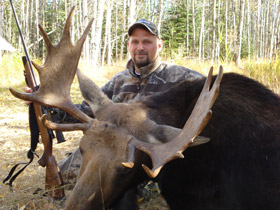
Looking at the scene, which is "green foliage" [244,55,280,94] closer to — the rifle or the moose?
the moose

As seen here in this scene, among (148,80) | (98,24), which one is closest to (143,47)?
(148,80)

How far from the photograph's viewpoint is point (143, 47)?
4.58 m

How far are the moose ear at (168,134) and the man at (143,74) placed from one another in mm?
1800

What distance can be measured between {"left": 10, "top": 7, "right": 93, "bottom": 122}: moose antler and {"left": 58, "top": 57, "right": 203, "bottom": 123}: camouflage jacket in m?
0.97

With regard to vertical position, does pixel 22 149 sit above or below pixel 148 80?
below

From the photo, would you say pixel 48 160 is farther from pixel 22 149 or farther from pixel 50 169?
pixel 22 149

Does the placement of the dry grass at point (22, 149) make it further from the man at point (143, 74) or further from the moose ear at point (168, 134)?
the moose ear at point (168, 134)

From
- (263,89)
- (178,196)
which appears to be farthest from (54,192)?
(263,89)

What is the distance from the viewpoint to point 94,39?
62.2 ft

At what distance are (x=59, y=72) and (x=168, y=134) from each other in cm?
153

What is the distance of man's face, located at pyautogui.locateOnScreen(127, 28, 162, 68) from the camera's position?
4.55 metres

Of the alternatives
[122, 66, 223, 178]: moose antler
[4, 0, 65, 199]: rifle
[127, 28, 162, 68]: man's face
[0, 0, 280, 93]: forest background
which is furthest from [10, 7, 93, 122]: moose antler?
[0, 0, 280, 93]: forest background

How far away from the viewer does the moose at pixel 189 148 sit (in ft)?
7.55

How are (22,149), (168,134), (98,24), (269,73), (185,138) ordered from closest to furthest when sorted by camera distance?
(185,138) → (168,134) → (22,149) → (269,73) → (98,24)
